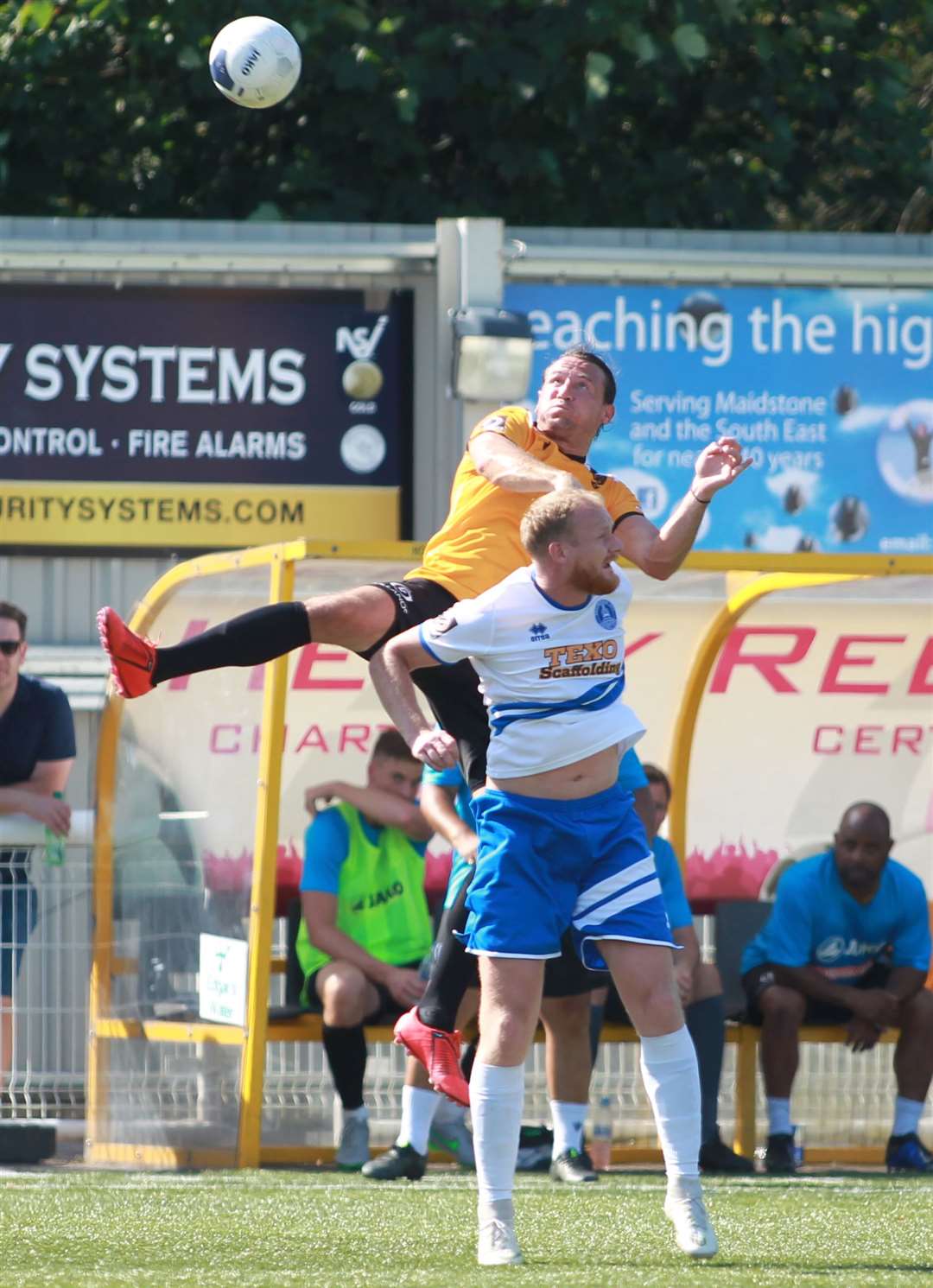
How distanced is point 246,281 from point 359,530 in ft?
4.27

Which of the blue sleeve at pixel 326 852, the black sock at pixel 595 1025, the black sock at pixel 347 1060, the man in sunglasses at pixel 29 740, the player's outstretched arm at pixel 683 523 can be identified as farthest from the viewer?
the blue sleeve at pixel 326 852

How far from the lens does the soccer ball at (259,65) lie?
8.66 metres

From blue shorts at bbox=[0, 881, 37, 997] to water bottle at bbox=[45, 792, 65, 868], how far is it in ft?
0.36

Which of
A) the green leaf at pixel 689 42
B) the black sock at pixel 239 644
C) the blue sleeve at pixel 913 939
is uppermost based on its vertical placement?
the green leaf at pixel 689 42

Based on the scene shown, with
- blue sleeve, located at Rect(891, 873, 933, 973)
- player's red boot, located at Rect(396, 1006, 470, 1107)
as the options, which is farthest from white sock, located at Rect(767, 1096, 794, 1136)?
player's red boot, located at Rect(396, 1006, 470, 1107)

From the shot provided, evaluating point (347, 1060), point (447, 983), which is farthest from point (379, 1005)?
point (447, 983)

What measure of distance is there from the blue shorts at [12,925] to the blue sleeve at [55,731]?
0.67m

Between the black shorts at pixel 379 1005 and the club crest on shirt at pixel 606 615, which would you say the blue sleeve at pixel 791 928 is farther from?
the club crest on shirt at pixel 606 615

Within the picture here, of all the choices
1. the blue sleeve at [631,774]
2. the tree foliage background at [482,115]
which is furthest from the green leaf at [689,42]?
the blue sleeve at [631,774]

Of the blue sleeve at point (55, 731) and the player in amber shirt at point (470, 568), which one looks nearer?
the player in amber shirt at point (470, 568)

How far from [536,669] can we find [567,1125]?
2821mm

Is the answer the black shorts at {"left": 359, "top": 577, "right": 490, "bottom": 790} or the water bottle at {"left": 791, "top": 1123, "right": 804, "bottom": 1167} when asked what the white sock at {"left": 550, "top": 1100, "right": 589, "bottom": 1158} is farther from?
the black shorts at {"left": 359, "top": 577, "right": 490, "bottom": 790}

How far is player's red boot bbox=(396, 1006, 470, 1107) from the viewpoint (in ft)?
20.3

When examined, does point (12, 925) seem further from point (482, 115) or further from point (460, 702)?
point (482, 115)
